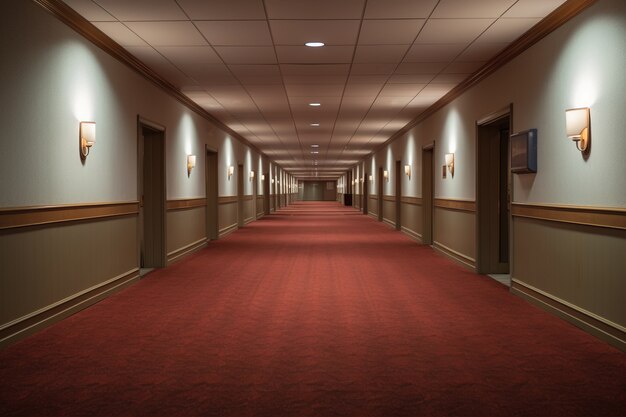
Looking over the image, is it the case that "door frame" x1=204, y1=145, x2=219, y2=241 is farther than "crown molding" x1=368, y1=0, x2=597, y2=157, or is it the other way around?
"door frame" x1=204, y1=145, x2=219, y2=241

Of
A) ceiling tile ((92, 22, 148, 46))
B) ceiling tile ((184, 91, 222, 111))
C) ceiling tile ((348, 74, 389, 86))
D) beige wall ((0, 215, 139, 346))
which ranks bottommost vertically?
beige wall ((0, 215, 139, 346))

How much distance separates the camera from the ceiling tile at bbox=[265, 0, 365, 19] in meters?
5.18

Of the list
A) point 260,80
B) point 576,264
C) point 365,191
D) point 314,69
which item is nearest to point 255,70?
point 260,80

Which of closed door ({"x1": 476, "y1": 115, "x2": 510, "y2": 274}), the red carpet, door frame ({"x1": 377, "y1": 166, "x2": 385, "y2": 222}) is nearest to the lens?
the red carpet

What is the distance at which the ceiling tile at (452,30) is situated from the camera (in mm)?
5793

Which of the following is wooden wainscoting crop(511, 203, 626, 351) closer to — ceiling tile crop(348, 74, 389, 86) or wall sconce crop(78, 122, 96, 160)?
ceiling tile crop(348, 74, 389, 86)

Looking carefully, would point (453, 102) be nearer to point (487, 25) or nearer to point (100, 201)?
point (487, 25)

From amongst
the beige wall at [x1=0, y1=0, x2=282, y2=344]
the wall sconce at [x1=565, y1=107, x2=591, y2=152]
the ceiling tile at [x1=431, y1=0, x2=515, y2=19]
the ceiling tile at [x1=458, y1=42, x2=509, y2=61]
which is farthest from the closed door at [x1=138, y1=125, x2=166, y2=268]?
the wall sconce at [x1=565, y1=107, x2=591, y2=152]

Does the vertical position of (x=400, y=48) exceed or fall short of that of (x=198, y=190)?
it exceeds it

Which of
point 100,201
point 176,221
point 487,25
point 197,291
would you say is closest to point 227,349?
point 197,291

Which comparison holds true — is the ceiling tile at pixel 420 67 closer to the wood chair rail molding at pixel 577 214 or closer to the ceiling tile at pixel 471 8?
the ceiling tile at pixel 471 8

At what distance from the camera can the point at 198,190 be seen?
37.8 feet

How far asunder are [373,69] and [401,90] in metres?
Result: 1.70

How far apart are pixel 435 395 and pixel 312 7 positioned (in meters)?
3.61
